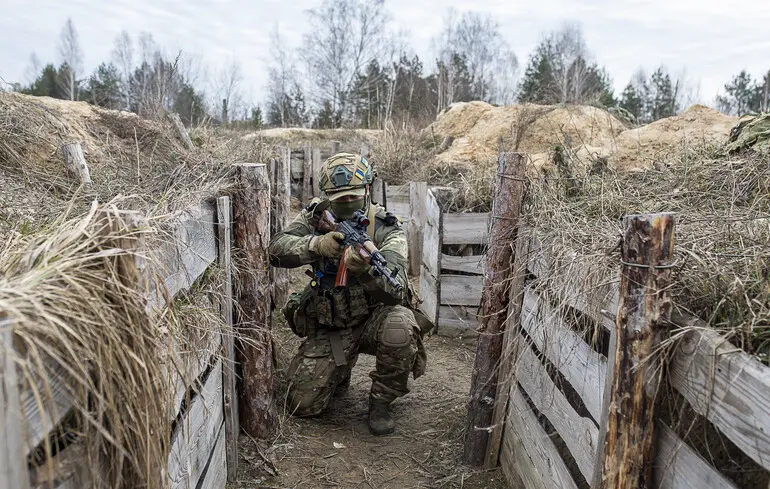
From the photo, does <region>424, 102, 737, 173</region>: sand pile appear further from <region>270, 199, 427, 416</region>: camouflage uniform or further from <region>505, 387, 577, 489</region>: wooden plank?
<region>505, 387, 577, 489</region>: wooden plank

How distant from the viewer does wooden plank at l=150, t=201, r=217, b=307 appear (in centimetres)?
196

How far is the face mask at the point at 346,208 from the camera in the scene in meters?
4.02

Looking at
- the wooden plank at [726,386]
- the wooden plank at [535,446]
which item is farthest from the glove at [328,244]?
the wooden plank at [726,386]

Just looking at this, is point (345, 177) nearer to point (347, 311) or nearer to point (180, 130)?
point (347, 311)

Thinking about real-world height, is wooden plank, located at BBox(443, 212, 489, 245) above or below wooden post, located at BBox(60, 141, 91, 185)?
below

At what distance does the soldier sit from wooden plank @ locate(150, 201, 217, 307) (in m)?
0.99

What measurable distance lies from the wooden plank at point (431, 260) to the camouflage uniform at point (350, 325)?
4.86 ft

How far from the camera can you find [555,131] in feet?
34.1

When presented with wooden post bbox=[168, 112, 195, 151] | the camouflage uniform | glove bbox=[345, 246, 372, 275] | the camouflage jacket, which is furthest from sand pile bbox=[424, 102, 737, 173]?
wooden post bbox=[168, 112, 195, 151]

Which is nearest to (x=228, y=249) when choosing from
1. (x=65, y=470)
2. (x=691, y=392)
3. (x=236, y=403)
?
(x=236, y=403)

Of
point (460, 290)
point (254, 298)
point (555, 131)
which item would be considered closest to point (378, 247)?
point (254, 298)

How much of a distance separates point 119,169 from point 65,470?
317 centimetres

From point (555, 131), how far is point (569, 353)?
8681 mm

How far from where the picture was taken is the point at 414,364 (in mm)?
4195
